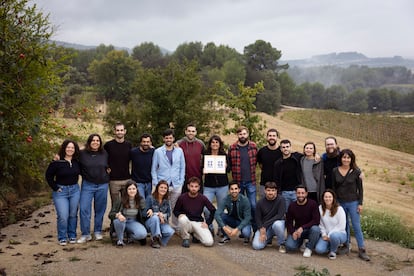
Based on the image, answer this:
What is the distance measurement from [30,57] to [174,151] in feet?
11.0

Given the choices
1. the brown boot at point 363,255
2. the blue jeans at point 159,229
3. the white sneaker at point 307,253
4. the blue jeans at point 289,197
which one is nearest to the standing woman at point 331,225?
the white sneaker at point 307,253

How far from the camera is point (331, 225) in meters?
7.75

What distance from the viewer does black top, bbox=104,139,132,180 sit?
319 inches

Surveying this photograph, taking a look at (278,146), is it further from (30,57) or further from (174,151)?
(30,57)

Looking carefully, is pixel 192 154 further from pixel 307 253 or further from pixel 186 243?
pixel 307 253

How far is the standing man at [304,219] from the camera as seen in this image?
7.65 metres

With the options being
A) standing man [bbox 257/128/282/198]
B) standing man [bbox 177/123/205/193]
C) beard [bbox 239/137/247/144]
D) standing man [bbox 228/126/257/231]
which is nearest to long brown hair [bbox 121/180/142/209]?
standing man [bbox 177/123/205/193]

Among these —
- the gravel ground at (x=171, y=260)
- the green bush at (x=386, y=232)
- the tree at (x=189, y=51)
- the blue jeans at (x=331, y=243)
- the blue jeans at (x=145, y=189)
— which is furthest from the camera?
the tree at (x=189, y=51)

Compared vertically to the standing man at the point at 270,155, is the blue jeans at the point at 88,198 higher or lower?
lower

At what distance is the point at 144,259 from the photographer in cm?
709

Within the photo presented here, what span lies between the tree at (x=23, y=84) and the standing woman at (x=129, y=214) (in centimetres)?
191

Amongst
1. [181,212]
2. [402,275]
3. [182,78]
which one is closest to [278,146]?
[181,212]

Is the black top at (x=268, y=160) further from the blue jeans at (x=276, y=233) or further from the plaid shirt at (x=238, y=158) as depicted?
the blue jeans at (x=276, y=233)

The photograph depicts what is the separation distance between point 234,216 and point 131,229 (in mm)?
1842
